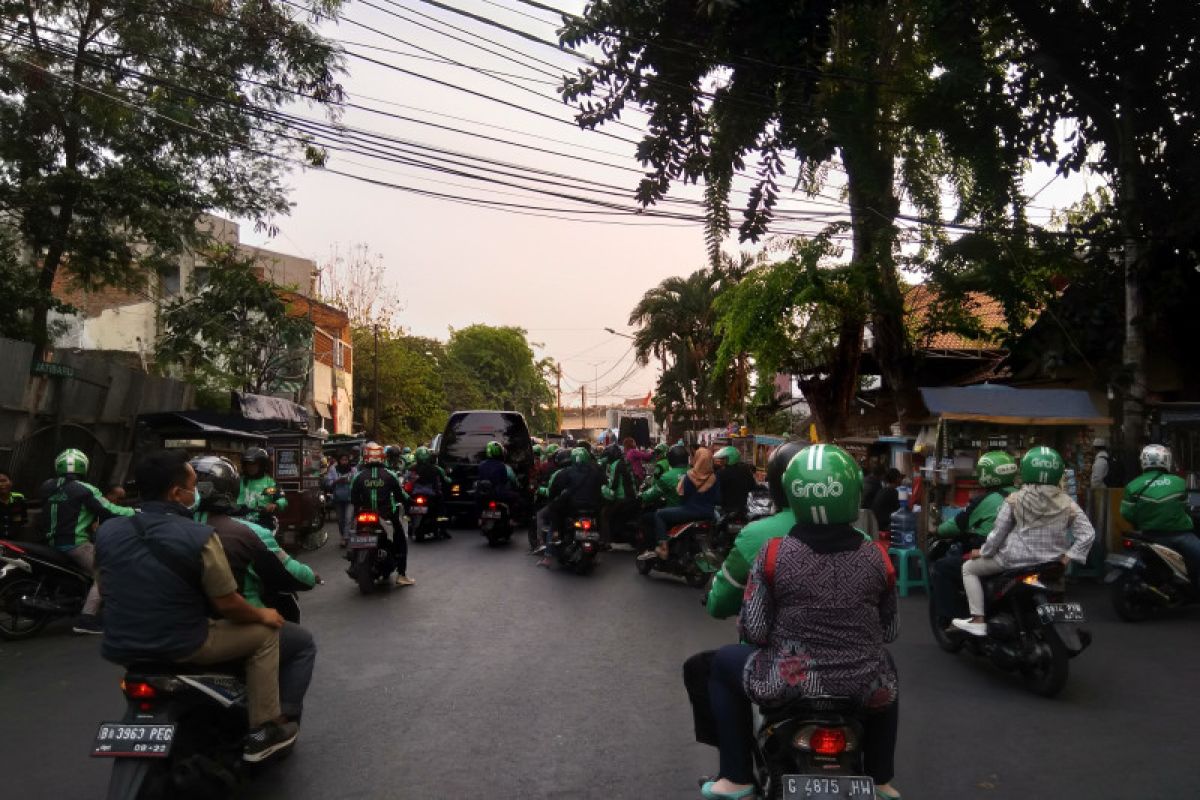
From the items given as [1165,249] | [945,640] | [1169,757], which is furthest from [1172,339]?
[1169,757]

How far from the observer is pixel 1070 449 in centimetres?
1462

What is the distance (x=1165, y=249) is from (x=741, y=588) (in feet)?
41.0

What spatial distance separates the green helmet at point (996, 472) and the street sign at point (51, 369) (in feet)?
41.4

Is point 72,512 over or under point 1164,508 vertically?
under

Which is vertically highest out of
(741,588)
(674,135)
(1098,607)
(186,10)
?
(186,10)

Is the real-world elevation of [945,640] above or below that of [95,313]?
below

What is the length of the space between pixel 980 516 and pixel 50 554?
797 centimetres

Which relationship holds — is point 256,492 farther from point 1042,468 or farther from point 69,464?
point 1042,468

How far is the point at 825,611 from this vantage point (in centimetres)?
358

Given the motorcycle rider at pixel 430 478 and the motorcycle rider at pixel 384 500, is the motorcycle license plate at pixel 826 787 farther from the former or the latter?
the motorcycle rider at pixel 430 478

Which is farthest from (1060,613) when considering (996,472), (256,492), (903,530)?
(256,492)

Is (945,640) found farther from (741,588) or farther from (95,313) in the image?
(95,313)

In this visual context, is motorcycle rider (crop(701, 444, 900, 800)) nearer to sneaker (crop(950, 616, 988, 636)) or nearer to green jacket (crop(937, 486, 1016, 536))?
sneaker (crop(950, 616, 988, 636))

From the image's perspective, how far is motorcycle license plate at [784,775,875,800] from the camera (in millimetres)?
3410
